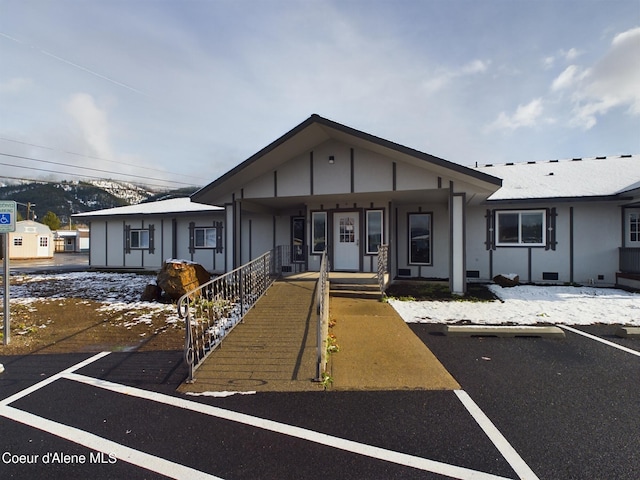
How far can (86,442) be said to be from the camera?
9.21 ft

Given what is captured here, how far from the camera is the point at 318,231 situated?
1149 centimetres

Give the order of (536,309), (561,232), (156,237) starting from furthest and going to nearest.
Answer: (156,237) < (561,232) < (536,309)

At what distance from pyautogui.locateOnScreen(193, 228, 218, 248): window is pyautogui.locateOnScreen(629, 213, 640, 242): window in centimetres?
1682

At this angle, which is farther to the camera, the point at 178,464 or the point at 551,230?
the point at 551,230

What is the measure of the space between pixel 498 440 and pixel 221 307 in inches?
183

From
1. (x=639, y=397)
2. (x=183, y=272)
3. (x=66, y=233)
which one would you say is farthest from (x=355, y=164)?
(x=66, y=233)

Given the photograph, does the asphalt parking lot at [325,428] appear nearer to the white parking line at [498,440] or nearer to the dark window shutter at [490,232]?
the white parking line at [498,440]

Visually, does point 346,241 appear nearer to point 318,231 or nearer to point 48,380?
point 318,231

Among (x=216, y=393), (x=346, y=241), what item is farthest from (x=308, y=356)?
(x=346, y=241)

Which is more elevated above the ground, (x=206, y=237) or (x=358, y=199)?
(x=358, y=199)

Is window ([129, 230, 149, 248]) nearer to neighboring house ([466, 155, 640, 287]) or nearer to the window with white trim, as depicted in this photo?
neighboring house ([466, 155, 640, 287])

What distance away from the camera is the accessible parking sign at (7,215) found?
5.50 m

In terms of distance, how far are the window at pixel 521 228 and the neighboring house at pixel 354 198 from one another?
116cm

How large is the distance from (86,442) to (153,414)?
57 centimetres
